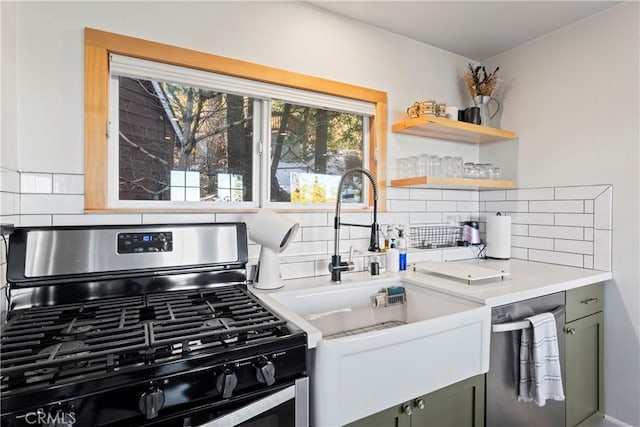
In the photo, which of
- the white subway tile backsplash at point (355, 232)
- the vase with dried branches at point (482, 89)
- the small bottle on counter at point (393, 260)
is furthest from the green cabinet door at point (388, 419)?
the vase with dried branches at point (482, 89)

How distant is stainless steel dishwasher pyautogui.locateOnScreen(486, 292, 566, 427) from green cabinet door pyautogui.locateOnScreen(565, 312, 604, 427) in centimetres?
19

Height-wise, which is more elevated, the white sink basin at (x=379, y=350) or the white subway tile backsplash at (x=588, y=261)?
the white subway tile backsplash at (x=588, y=261)

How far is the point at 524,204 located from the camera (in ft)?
7.21

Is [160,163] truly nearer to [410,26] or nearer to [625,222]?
[410,26]

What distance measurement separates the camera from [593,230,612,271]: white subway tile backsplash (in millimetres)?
1803

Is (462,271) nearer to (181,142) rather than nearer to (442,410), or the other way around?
(442,410)

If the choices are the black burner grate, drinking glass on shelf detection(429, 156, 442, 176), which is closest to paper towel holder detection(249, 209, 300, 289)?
the black burner grate

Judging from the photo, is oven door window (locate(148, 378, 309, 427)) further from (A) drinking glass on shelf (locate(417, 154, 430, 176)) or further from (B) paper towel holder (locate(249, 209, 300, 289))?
(A) drinking glass on shelf (locate(417, 154, 430, 176))

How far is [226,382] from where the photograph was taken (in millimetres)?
816

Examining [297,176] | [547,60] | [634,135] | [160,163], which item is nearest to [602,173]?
[634,135]

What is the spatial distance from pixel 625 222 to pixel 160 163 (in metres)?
2.34

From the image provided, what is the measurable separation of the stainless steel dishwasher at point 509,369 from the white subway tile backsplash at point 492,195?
931 mm

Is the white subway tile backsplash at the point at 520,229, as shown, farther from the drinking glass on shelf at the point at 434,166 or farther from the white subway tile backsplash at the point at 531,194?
the drinking glass on shelf at the point at 434,166

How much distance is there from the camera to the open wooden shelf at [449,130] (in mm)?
1891
